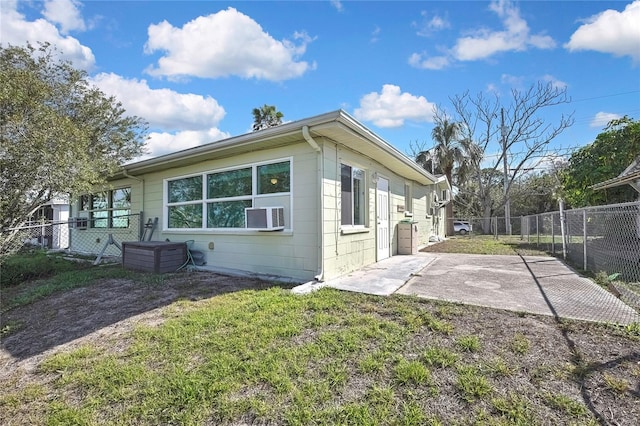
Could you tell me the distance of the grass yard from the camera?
6.23 ft

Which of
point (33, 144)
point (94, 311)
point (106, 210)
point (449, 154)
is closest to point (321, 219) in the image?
point (94, 311)

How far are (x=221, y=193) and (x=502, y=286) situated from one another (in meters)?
5.40

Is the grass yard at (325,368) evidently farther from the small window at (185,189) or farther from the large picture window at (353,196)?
the small window at (185,189)

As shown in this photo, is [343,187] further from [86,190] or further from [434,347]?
[86,190]

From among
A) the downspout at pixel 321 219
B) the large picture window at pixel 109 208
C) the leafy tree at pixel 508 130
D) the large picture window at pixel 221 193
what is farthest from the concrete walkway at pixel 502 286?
the leafy tree at pixel 508 130

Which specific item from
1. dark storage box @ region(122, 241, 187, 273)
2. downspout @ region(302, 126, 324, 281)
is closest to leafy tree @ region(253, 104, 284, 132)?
dark storage box @ region(122, 241, 187, 273)

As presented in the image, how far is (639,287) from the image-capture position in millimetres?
4441

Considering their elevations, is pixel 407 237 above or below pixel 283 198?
below

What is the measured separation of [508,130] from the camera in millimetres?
22781

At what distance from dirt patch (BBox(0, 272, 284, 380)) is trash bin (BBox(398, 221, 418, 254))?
4.83 m

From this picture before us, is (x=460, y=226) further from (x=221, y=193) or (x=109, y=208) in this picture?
(x=109, y=208)

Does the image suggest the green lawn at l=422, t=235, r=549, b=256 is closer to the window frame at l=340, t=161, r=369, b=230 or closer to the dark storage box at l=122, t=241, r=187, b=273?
the window frame at l=340, t=161, r=369, b=230

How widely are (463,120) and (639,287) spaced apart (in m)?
21.0

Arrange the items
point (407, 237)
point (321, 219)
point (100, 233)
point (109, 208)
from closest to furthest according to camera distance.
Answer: point (321, 219) → point (407, 237) → point (109, 208) → point (100, 233)
